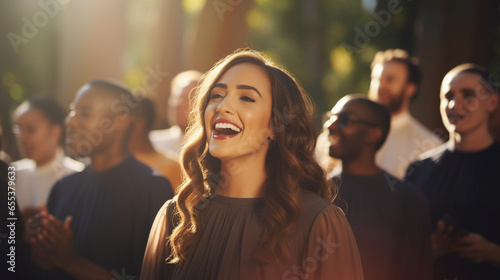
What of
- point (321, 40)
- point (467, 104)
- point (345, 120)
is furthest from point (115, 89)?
point (321, 40)

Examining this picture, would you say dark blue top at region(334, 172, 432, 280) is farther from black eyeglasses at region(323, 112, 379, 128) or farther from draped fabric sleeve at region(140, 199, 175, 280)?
draped fabric sleeve at region(140, 199, 175, 280)

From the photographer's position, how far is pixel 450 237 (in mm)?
4078

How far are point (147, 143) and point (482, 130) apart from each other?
9.88ft

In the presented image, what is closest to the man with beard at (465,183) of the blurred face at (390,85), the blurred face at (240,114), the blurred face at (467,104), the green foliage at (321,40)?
the blurred face at (467,104)

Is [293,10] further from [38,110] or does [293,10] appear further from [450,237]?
[450,237]

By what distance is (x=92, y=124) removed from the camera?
4.13 metres

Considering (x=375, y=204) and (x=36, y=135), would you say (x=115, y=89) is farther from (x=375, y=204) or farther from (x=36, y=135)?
(x=375, y=204)

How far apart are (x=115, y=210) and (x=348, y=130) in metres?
1.73

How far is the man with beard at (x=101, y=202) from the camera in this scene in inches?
146

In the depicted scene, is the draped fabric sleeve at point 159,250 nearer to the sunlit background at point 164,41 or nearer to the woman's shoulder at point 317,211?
the woman's shoulder at point 317,211

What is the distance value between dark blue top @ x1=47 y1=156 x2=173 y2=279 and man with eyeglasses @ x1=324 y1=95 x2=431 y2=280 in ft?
4.10

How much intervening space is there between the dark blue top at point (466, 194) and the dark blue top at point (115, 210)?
6.86 feet

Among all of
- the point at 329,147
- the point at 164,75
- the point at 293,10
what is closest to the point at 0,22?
the point at 164,75

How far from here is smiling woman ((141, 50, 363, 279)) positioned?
8.20ft
